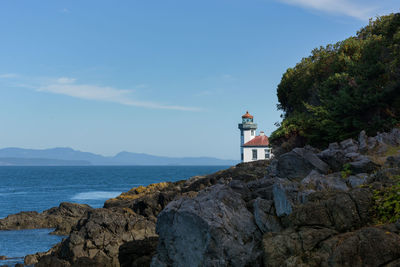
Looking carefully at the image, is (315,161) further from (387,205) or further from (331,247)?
(331,247)

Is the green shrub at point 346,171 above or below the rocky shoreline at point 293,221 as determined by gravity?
above

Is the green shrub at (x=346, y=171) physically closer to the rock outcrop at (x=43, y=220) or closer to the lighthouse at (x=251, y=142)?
the rock outcrop at (x=43, y=220)

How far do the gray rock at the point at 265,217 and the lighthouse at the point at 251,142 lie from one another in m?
61.3

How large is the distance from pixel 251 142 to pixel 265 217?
67782 mm

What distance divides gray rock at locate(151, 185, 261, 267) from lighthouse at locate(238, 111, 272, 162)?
201 feet

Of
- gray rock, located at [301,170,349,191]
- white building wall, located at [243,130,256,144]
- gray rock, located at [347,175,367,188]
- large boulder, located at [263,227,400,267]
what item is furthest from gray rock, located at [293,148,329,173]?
white building wall, located at [243,130,256,144]

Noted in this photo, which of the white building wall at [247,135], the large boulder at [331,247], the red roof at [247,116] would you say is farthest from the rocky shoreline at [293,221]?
the red roof at [247,116]

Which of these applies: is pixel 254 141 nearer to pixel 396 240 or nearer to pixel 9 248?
pixel 9 248

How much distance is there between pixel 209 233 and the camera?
1569 centimetres

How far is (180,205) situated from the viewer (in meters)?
17.3

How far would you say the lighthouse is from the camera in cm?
8094

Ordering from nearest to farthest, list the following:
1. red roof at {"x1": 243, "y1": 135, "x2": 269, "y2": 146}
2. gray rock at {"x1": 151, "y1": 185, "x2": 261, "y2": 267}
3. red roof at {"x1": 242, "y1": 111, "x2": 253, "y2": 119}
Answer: gray rock at {"x1": 151, "y1": 185, "x2": 261, "y2": 267} < red roof at {"x1": 243, "y1": 135, "x2": 269, "y2": 146} < red roof at {"x1": 242, "y1": 111, "x2": 253, "y2": 119}

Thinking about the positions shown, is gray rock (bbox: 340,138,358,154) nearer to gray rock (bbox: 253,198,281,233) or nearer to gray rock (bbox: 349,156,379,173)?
gray rock (bbox: 349,156,379,173)

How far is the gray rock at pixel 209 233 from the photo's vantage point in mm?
15516
